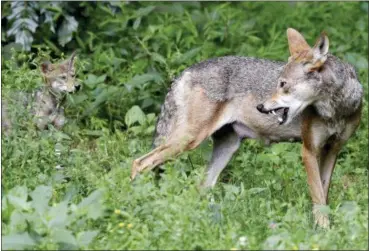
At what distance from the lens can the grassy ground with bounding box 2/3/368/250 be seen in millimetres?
7109

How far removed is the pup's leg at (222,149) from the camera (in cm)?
1075

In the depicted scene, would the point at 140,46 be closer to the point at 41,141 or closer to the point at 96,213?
the point at 41,141

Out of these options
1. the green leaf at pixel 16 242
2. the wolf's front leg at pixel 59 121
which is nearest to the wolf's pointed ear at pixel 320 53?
the wolf's front leg at pixel 59 121

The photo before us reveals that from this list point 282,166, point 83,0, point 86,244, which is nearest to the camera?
point 86,244

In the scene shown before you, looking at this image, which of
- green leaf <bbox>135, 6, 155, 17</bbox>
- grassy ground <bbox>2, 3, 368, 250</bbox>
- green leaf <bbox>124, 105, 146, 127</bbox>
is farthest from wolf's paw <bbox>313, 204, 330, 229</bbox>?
green leaf <bbox>135, 6, 155, 17</bbox>

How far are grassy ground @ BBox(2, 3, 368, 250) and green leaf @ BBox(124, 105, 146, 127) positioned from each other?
0.06 ft

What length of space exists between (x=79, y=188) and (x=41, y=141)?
1.64 ft

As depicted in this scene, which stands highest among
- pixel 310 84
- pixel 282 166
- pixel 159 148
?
pixel 310 84

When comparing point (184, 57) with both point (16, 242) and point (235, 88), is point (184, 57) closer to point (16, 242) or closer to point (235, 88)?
point (235, 88)

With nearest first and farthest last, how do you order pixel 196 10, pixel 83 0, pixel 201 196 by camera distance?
pixel 201 196
pixel 83 0
pixel 196 10

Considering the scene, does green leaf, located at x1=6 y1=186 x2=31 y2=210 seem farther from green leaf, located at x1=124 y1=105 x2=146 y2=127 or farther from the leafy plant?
green leaf, located at x1=124 y1=105 x2=146 y2=127

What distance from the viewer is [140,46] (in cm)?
1366

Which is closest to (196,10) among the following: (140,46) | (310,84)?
(140,46)

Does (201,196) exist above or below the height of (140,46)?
above
